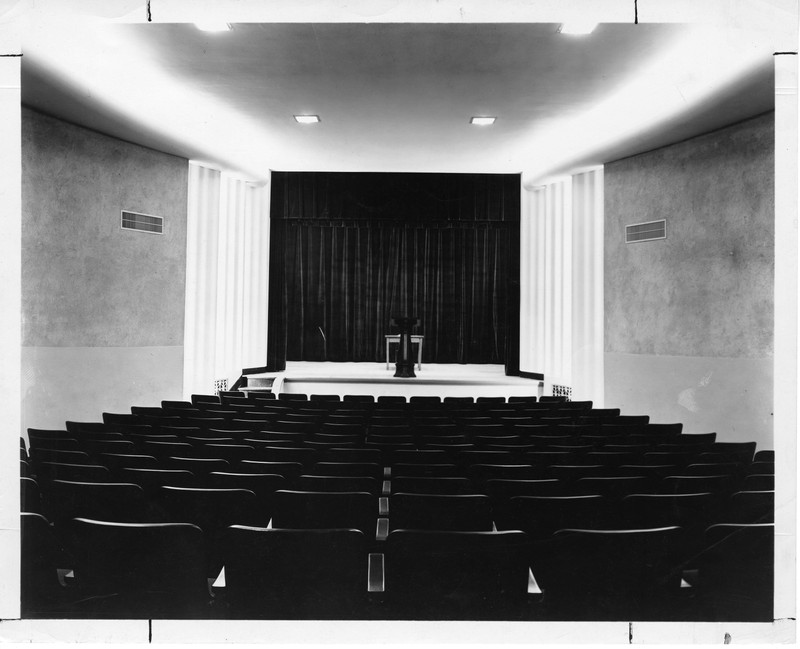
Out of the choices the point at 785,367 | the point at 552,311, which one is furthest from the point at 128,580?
the point at 552,311

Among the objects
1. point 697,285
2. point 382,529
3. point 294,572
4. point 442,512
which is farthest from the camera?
Result: point 697,285

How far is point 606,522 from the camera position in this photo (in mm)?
2889

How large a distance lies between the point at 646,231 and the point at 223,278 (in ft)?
23.2

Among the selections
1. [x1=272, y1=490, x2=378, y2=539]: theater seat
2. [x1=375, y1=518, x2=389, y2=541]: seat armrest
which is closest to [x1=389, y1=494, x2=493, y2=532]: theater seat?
[x1=272, y1=490, x2=378, y2=539]: theater seat

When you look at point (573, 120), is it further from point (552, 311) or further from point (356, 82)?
point (552, 311)

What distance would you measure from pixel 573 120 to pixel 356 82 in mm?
3057

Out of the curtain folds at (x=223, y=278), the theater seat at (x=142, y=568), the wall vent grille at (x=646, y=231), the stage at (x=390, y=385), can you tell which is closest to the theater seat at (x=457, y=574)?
the theater seat at (x=142, y=568)

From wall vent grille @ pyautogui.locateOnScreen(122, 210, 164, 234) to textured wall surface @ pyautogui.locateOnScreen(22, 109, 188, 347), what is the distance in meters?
0.08

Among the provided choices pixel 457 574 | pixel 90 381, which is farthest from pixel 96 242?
pixel 457 574

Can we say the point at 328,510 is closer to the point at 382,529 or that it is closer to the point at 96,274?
the point at 382,529

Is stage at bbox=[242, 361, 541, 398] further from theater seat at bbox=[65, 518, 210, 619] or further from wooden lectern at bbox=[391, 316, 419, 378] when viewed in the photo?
theater seat at bbox=[65, 518, 210, 619]

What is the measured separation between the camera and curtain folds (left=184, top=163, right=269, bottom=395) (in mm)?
9062

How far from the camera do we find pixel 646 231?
26.0 ft

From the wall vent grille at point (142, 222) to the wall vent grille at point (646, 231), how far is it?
6957 millimetres
